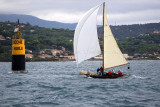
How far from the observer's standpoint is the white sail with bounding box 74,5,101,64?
37062mm

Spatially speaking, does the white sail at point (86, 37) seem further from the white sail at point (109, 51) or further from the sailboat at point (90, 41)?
the white sail at point (109, 51)

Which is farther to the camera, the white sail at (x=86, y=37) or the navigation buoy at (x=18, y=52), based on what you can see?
the navigation buoy at (x=18, y=52)

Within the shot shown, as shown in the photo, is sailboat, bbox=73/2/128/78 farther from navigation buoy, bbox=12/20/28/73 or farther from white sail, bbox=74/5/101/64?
navigation buoy, bbox=12/20/28/73

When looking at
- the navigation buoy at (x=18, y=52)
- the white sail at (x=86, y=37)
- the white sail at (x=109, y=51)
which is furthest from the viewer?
the navigation buoy at (x=18, y=52)

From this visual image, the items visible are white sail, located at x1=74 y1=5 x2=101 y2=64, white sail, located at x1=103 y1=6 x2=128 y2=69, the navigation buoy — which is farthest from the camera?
the navigation buoy

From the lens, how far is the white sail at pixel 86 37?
37.1 meters

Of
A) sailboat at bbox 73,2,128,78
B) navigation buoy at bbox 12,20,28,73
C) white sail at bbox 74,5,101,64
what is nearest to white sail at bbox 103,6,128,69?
sailboat at bbox 73,2,128,78

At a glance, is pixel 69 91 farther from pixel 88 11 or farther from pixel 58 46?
pixel 58 46

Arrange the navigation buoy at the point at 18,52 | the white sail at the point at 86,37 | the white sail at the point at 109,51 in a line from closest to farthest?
the white sail at the point at 86,37 < the white sail at the point at 109,51 < the navigation buoy at the point at 18,52

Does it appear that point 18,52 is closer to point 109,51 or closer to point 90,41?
point 90,41

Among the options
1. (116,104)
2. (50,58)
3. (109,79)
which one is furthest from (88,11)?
(50,58)

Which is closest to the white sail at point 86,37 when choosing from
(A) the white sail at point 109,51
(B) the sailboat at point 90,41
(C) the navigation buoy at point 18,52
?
(B) the sailboat at point 90,41

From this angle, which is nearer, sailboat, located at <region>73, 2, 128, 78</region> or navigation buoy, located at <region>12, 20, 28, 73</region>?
sailboat, located at <region>73, 2, 128, 78</region>

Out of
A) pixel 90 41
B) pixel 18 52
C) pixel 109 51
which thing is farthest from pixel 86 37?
pixel 18 52
